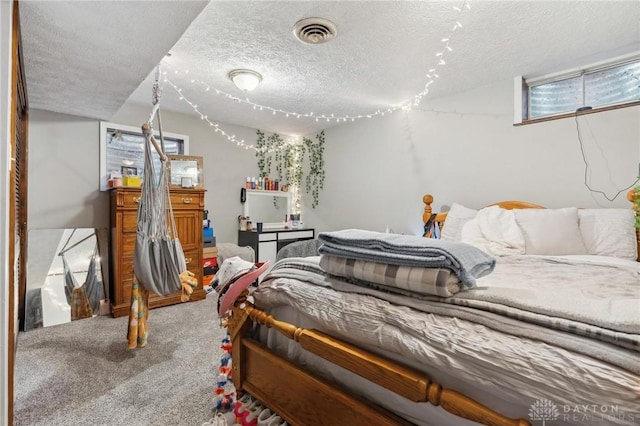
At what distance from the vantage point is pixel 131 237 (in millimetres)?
3047

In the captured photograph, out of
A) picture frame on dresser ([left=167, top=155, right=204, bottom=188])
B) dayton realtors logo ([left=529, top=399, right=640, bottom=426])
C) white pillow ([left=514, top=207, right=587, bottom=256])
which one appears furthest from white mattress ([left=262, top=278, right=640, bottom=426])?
picture frame on dresser ([left=167, top=155, right=204, bottom=188])

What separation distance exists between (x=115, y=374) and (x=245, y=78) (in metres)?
2.40

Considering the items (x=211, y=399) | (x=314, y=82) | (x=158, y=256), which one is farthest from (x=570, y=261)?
(x=158, y=256)

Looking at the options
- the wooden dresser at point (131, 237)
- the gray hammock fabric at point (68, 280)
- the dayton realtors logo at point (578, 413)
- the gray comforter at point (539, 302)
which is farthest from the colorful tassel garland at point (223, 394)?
the gray hammock fabric at point (68, 280)

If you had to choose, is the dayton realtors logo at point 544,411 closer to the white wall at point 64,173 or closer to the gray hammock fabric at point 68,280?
the gray hammock fabric at point 68,280

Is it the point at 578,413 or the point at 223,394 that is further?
the point at 223,394

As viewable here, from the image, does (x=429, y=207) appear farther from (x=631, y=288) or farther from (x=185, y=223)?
(x=185, y=223)

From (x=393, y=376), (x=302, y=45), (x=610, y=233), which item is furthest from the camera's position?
(x=302, y=45)

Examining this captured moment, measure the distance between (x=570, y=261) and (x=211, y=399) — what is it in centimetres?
217

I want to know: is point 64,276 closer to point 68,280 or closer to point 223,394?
point 68,280

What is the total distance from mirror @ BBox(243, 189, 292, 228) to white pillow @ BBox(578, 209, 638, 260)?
3.75 meters

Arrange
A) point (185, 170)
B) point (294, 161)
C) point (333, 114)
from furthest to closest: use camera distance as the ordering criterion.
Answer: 1. point (294, 161)
2. point (333, 114)
3. point (185, 170)

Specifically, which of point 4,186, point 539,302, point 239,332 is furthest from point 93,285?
point 539,302

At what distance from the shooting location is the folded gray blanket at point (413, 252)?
89cm
